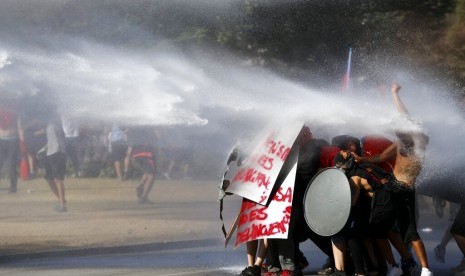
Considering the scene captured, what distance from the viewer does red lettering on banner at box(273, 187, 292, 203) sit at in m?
11.7

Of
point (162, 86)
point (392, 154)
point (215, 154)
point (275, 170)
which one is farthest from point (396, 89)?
point (215, 154)

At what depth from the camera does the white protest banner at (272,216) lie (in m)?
11.7

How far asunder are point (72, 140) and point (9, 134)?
1713mm

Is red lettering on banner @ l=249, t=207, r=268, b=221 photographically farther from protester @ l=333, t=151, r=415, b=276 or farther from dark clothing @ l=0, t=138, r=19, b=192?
dark clothing @ l=0, t=138, r=19, b=192

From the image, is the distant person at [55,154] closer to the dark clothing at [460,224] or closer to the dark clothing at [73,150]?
the dark clothing at [73,150]

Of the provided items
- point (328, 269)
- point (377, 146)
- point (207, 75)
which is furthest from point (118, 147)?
point (377, 146)

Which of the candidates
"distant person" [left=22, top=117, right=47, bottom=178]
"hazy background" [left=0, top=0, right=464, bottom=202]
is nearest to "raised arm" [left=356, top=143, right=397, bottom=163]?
"hazy background" [left=0, top=0, right=464, bottom=202]

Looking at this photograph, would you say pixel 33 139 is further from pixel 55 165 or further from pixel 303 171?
pixel 303 171

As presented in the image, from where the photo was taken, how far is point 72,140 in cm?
2097

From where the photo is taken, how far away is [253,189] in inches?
469

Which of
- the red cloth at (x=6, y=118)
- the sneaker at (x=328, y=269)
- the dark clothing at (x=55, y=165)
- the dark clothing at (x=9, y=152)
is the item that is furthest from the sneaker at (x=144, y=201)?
the sneaker at (x=328, y=269)

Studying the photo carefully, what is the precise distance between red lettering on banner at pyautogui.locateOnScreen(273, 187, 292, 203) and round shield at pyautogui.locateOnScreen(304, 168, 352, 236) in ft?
0.54

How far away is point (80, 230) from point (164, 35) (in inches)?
195

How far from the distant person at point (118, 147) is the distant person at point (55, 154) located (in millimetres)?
2148
